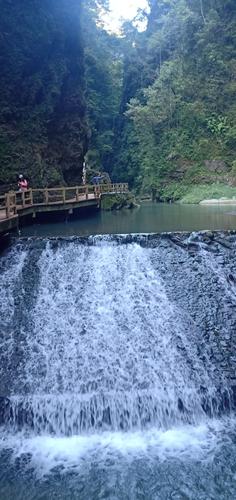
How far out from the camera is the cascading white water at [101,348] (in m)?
7.86

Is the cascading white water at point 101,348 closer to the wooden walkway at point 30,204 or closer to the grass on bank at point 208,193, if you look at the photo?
the wooden walkway at point 30,204

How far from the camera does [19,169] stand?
62.6 feet

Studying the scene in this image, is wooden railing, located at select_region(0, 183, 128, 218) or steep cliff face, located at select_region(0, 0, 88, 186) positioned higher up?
steep cliff face, located at select_region(0, 0, 88, 186)

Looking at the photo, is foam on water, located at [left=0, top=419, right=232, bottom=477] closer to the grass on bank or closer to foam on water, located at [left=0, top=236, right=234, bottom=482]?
foam on water, located at [left=0, top=236, right=234, bottom=482]

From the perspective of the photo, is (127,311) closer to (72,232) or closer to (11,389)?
(11,389)

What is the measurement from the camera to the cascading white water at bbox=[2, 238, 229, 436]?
7855mm

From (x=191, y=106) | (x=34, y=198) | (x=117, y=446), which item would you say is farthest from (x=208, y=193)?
(x=117, y=446)

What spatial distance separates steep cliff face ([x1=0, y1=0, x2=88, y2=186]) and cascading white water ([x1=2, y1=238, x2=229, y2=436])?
886 cm

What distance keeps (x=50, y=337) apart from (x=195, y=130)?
32661mm

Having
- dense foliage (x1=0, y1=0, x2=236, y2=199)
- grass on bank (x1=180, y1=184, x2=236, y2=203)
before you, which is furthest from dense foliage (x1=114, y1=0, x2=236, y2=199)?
grass on bank (x1=180, y1=184, x2=236, y2=203)

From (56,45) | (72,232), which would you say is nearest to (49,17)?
(56,45)

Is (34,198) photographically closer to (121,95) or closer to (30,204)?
(30,204)

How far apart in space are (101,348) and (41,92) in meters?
15.3

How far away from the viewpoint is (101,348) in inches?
364
